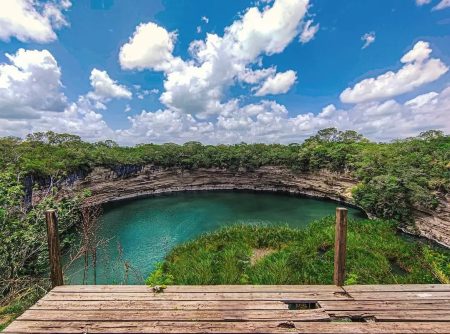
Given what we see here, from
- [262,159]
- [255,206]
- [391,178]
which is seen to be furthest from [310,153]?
[391,178]

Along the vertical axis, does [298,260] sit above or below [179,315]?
below

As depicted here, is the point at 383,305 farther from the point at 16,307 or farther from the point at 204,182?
the point at 204,182

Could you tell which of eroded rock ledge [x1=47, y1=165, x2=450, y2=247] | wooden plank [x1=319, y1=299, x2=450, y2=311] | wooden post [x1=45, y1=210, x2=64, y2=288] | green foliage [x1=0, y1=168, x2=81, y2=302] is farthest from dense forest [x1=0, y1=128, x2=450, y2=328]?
wooden plank [x1=319, y1=299, x2=450, y2=311]

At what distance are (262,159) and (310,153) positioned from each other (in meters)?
6.85

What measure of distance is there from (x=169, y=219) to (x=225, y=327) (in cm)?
2082

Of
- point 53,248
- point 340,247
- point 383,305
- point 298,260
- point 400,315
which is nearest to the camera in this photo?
point 400,315

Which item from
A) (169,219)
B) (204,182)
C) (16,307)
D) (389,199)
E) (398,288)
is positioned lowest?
(169,219)

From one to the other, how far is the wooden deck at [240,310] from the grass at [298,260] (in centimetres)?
129

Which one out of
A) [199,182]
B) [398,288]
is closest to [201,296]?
[398,288]

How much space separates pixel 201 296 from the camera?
143 inches

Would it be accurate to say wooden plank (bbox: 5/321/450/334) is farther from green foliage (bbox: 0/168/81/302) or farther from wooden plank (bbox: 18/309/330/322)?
green foliage (bbox: 0/168/81/302)

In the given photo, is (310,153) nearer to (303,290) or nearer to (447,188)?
(447,188)

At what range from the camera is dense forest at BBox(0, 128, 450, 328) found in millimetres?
6504

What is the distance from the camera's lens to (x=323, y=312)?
3.23m
